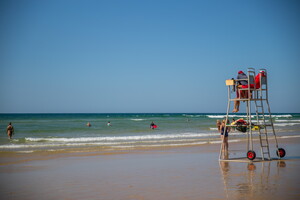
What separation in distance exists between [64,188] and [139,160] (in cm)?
470

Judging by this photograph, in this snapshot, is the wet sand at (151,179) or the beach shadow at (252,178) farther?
the wet sand at (151,179)

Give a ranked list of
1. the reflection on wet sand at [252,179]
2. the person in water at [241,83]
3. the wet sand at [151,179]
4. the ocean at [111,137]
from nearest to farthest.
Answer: the reflection on wet sand at [252,179], the wet sand at [151,179], the person in water at [241,83], the ocean at [111,137]

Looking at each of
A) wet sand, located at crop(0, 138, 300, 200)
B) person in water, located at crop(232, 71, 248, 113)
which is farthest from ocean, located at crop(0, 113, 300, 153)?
person in water, located at crop(232, 71, 248, 113)

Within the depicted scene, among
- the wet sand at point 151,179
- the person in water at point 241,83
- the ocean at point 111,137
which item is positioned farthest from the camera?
the ocean at point 111,137

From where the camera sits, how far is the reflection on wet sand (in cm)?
663

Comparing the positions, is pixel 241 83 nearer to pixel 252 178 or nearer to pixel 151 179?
pixel 252 178

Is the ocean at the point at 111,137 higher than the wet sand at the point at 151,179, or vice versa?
the wet sand at the point at 151,179

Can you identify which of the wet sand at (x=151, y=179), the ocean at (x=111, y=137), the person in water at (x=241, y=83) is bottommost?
the ocean at (x=111, y=137)

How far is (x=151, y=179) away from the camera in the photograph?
27.3ft

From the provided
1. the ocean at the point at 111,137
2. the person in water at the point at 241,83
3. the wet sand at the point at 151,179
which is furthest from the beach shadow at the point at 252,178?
the ocean at the point at 111,137

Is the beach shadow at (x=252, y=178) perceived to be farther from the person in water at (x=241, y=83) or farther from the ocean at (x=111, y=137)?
the ocean at (x=111, y=137)

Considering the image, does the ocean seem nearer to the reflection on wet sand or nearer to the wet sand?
the wet sand

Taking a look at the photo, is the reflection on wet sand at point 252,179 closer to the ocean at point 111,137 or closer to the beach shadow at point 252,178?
the beach shadow at point 252,178

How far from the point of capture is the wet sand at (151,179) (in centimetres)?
679
